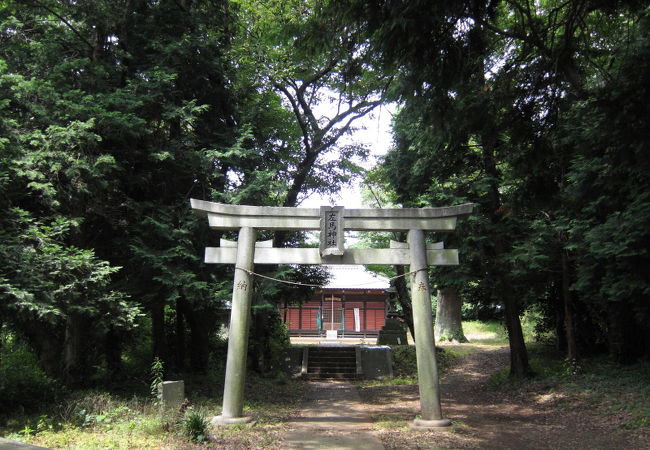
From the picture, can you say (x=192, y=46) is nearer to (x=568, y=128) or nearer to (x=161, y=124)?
(x=161, y=124)

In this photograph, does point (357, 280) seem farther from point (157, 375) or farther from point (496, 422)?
point (157, 375)

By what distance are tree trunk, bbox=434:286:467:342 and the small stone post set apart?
14570 mm

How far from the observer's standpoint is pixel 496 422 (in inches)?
365

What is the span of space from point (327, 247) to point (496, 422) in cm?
500

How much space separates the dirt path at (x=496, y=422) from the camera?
7.38 meters

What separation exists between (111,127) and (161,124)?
2.11 metres

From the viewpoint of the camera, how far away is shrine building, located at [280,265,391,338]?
28.8 metres

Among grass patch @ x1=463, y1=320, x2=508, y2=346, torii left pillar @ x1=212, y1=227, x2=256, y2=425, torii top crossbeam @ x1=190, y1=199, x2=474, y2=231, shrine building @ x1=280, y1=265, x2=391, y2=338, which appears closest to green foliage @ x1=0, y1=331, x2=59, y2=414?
torii left pillar @ x1=212, y1=227, x2=256, y2=425

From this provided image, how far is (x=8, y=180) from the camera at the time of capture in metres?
7.72

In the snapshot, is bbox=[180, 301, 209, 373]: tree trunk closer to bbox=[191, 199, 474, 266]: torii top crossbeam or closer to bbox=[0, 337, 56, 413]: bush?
bbox=[0, 337, 56, 413]: bush

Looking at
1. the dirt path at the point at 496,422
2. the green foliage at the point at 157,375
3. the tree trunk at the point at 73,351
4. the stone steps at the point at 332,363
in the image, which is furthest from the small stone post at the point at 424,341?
the stone steps at the point at 332,363

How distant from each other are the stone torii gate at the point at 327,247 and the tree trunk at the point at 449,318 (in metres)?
14.5

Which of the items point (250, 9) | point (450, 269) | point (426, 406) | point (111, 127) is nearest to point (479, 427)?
point (426, 406)

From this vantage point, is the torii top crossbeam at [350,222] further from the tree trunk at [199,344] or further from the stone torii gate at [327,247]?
the tree trunk at [199,344]
